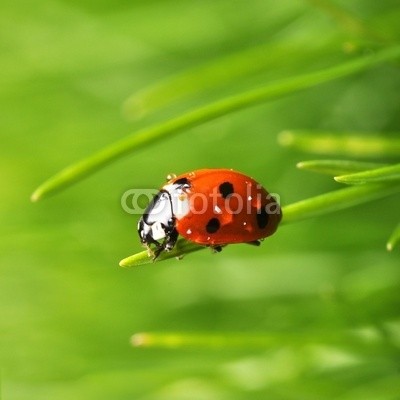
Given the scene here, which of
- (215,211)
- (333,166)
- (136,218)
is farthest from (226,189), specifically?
(136,218)

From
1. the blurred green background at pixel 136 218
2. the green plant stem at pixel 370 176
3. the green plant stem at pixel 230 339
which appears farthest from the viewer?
the blurred green background at pixel 136 218

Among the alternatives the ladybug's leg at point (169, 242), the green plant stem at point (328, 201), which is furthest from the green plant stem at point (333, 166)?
the ladybug's leg at point (169, 242)

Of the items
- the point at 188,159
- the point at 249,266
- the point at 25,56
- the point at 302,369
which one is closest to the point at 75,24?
the point at 25,56

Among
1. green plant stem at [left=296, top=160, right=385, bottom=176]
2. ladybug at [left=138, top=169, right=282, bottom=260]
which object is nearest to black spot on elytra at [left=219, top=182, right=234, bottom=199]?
ladybug at [left=138, top=169, right=282, bottom=260]

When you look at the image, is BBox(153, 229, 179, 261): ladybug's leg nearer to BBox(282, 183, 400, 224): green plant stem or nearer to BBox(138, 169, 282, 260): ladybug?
BBox(138, 169, 282, 260): ladybug

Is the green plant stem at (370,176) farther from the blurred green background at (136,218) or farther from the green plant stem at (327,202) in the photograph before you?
the blurred green background at (136,218)

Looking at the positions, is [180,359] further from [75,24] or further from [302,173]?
[75,24]
